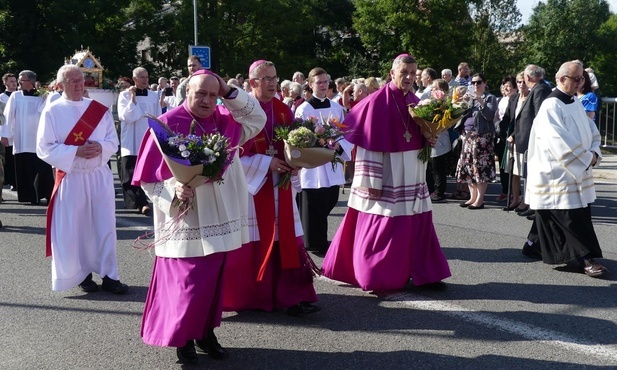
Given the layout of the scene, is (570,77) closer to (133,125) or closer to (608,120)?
(133,125)

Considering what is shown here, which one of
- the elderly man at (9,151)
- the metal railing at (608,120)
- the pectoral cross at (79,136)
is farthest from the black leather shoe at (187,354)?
the metal railing at (608,120)

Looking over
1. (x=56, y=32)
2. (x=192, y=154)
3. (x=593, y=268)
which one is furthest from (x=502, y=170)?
(x=56, y=32)

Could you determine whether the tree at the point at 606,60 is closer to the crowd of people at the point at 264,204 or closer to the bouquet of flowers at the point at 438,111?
the crowd of people at the point at 264,204

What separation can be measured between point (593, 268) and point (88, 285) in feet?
16.0

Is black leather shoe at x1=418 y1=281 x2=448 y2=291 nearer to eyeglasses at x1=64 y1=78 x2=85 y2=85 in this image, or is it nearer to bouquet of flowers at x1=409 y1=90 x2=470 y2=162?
bouquet of flowers at x1=409 y1=90 x2=470 y2=162

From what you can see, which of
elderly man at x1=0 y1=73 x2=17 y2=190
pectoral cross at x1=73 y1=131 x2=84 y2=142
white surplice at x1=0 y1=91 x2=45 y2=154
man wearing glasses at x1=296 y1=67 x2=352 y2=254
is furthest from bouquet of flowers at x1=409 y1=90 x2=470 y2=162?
elderly man at x1=0 y1=73 x2=17 y2=190

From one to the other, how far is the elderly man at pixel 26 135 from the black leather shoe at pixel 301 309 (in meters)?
7.67

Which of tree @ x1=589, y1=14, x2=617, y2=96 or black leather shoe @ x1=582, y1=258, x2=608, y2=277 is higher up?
tree @ x1=589, y1=14, x2=617, y2=96

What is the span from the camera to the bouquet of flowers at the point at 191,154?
459 cm

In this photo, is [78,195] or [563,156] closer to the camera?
[78,195]

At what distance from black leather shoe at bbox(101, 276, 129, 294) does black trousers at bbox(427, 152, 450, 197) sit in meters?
6.89

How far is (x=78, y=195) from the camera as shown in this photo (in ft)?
22.9

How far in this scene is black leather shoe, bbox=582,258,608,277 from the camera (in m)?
7.23

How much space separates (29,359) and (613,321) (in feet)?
14.6
